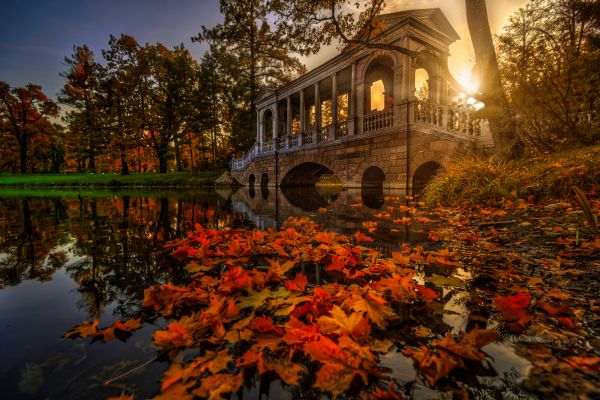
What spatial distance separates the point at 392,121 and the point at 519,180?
7.90 meters

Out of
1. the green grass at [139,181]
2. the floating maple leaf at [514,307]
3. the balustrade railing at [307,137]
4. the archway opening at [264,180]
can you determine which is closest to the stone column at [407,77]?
the balustrade railing at [307,137]

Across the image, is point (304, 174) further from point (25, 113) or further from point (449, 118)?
point (25, 113)

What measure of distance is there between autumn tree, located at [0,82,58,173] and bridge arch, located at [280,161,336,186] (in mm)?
41383

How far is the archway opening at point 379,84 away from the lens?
47.7 feet

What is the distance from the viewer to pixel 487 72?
20.3 ft

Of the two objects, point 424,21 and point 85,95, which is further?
point 85,95

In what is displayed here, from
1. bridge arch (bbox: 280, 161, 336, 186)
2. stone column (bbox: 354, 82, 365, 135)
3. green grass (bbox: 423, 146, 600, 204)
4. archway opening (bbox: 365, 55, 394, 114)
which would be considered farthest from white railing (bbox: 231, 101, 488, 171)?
green grass (bbox: 423, 146, 600, 204)

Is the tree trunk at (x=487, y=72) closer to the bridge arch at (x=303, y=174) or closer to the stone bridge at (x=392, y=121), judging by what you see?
the stone bridge at (x=392, y=121)

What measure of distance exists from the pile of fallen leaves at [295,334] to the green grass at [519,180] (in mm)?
4185

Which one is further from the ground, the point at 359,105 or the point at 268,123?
the point at 268,123

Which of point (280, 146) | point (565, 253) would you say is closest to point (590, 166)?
point (565, 253)

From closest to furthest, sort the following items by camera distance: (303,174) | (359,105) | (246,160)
Result: 1. (359,105)
2. (303,174)
3. (246,160)

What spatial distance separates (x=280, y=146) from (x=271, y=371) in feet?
60.9

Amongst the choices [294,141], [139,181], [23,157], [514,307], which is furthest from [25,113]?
[514,307]
